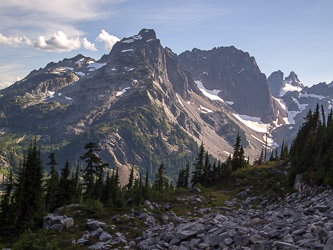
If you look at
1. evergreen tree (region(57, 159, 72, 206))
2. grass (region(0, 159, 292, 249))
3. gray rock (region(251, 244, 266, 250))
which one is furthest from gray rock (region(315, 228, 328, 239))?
evergreen tree (region(57, 159, 72, 206))

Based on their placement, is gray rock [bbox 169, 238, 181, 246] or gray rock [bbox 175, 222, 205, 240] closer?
gray rock [bbox 169, 238, 181, 246]

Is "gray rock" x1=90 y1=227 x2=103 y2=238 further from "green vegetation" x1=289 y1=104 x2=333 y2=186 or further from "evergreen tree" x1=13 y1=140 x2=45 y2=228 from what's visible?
"green vegetation" x1=289 y1=104 x2=333 y2=186

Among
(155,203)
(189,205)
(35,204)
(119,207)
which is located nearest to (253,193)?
(189,205)

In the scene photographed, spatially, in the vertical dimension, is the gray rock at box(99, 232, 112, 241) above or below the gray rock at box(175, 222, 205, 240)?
below

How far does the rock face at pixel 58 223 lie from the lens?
26764 millimetres

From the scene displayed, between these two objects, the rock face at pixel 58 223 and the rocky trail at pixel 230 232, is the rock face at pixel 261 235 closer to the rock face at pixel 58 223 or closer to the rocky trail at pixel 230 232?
the rocky trail at pixel 230 232

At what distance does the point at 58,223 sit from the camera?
27219 millimetres

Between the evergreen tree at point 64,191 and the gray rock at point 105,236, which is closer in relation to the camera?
the gray rock at point 105,236

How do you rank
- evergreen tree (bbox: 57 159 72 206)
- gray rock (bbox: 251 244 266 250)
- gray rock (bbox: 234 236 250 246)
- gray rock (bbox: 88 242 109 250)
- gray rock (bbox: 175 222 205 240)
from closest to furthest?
gray rock (bbox: 251 244 266 250)
gray rock (bbox: 234 236 250 246)
gray rock (bbox: 175 222 205 240)
gray rock (bbox: 88 242 109 250)
evergreen tree (bbox: 57 159 72 206)

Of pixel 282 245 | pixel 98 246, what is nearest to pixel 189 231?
pixel 98 246

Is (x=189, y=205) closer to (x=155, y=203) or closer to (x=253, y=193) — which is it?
(x=155, y=203)

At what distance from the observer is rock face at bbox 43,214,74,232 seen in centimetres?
2676

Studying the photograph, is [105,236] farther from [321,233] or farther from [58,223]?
[321,233]

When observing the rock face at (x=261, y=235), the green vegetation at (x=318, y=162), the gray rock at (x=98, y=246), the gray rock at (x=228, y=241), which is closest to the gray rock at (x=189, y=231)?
the rock face at (x=261, y=235)
